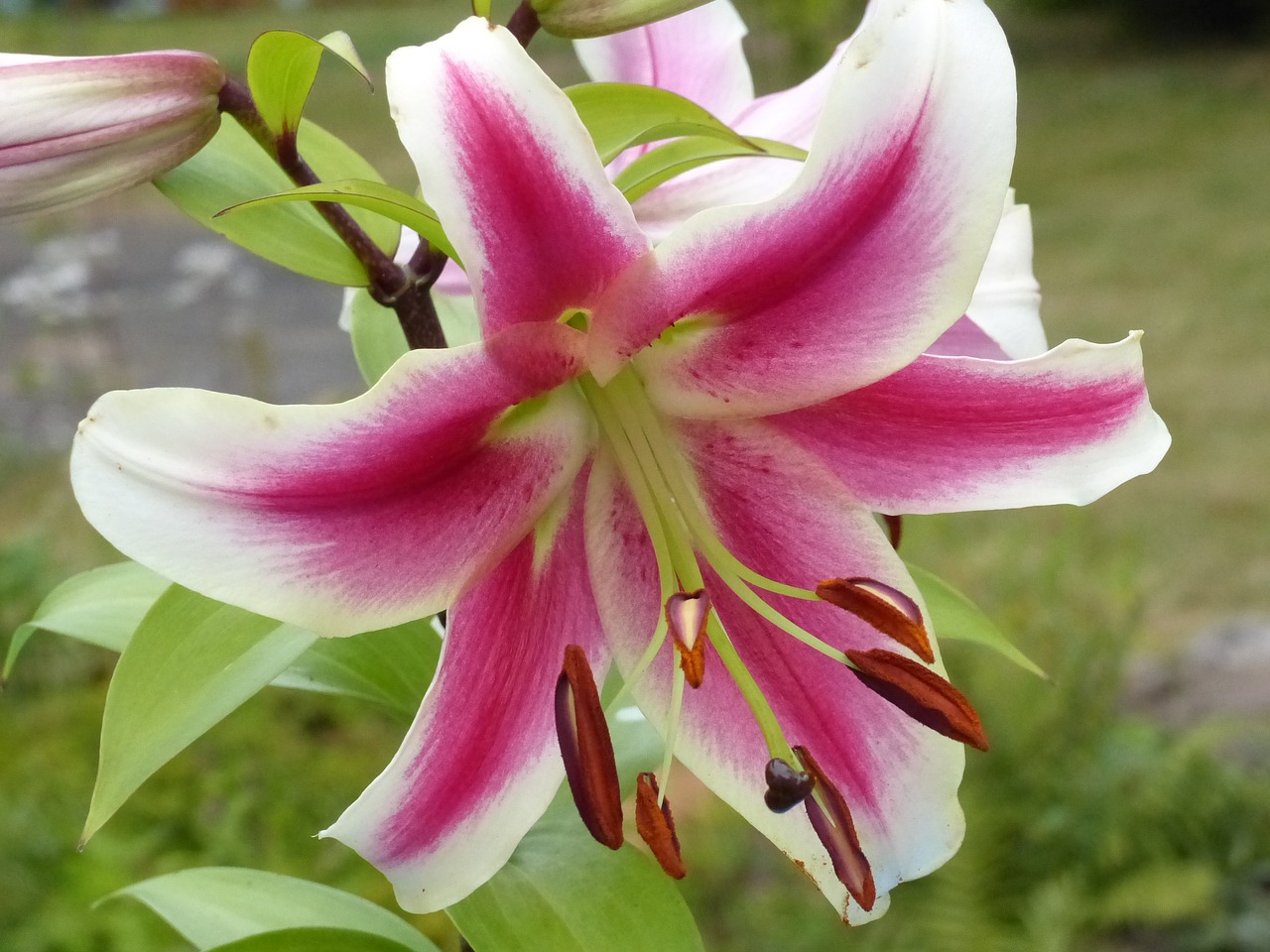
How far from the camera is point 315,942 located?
2.02ft

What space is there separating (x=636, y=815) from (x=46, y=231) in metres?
4.06

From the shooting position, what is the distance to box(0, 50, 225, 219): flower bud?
1.52 feet

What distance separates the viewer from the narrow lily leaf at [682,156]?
530 mm

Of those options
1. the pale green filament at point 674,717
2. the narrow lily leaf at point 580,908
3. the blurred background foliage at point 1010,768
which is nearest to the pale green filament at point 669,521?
the pale green filament at point 674,717

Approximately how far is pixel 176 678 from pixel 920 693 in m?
0.27

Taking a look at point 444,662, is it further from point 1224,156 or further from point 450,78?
Result: point 1224,156

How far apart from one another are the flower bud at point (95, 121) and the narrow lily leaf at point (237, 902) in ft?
1.27

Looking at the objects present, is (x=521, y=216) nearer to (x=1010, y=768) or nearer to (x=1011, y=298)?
(x=1011, y=298)

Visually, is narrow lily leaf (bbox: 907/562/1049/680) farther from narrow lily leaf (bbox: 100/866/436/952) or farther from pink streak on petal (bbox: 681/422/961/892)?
narrow lily leaf (bbox: 100/866/436/952)

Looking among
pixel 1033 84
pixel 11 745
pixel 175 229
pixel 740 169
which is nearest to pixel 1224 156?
pixel 1033 84

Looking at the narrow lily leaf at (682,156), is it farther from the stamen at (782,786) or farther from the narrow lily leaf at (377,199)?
the stamen at (782,786)

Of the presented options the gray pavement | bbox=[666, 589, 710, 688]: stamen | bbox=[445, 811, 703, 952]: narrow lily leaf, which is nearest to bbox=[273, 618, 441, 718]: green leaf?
bbox=[445, 811, 703, 952]: narrow lily leaf

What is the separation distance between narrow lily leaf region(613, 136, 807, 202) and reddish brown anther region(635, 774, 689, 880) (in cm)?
23

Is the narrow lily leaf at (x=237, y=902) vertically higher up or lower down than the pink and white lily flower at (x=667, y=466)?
lower down
